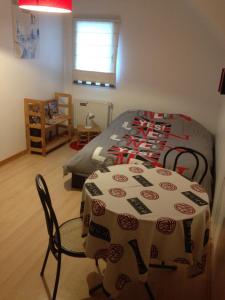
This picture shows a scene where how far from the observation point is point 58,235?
4.85ft

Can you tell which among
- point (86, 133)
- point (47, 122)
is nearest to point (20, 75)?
point (47, 122)

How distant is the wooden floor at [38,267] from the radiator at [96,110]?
1.90m

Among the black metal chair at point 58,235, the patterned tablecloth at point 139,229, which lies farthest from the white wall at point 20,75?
the patterned tablecloth at point 139,229

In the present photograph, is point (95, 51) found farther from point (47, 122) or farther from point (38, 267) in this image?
point (38, 267)

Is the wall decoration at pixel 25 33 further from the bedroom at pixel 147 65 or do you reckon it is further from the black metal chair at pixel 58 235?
the black metal chair at pixel 58 235

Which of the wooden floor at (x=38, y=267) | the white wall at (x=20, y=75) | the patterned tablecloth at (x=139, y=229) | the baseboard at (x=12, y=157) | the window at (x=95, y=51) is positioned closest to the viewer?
the patterned tablecloth at (x=139, y=229)

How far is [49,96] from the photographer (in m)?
4.25

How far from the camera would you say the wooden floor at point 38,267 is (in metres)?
Answer: 1.72

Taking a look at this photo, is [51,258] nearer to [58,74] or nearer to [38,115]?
[38,115]

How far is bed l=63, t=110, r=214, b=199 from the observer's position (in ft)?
8.84

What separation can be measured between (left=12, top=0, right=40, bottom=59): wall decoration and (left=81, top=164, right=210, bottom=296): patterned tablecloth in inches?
101

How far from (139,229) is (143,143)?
1.90m

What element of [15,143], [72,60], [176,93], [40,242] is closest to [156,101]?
[176,93]

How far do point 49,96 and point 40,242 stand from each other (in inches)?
107
